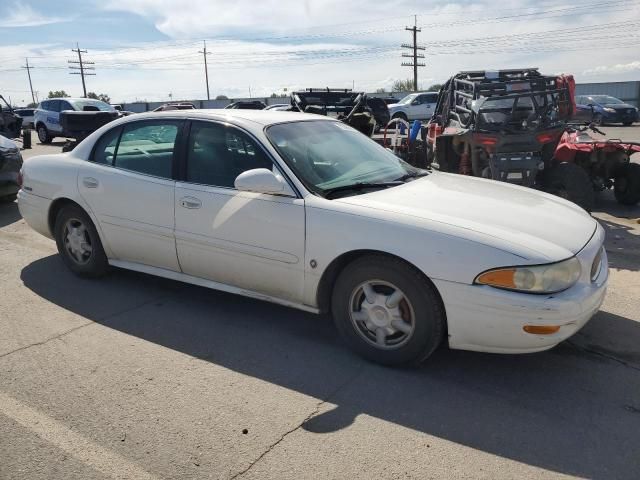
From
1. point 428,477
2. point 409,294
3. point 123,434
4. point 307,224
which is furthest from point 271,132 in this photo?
A: point 428,477

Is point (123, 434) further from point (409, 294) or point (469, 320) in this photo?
point (469, 320)

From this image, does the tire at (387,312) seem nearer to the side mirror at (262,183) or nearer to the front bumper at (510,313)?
the front bumper at (510,313)

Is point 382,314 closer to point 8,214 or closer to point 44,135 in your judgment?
point 8,214

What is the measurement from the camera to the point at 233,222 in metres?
3.81

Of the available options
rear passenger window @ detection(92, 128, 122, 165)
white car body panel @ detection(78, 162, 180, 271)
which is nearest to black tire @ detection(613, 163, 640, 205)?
white car body panel @ detection(78, 162, 180, 271)

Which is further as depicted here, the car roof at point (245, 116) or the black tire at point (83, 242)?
the black tire at point (83, 242)

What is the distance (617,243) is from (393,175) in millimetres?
3423

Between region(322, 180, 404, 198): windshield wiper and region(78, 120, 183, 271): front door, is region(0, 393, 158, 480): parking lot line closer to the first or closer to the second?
region(78, 120, 183, 271): front door

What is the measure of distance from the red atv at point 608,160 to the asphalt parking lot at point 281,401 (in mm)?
A: 3897

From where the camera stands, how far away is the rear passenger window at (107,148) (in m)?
4.73

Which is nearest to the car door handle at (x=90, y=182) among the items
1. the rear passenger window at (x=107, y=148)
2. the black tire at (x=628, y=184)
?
the rear passenger window at (x=107, y=148)

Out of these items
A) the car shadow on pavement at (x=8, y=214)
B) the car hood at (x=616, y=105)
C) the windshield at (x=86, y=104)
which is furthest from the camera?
the car hood at (x=616, y=105)

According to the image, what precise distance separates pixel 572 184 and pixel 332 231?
5.00 m

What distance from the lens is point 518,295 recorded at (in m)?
2.93
